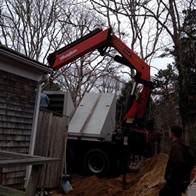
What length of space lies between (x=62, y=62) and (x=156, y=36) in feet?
55.0

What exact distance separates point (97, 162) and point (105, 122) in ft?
4.90

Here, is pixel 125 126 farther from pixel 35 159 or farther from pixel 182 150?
pixel 35 159

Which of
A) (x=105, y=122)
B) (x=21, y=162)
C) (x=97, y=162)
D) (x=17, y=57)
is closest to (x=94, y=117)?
(x=105, y=122)

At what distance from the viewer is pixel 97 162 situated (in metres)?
13.7

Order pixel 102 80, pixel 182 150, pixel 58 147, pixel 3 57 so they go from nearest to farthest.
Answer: pixel 182 150 < pixel 3 57 < pixel 58 147 < pixel 102 80

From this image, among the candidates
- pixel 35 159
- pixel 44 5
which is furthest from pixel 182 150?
pixel 44 5

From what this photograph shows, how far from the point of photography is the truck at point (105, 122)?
40.9ft

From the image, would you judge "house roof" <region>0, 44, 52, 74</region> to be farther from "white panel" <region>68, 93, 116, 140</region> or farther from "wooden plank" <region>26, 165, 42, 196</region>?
"white panel" <region>68, 93, 116, 140</region>

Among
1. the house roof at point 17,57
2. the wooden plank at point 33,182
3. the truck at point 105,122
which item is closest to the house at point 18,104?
the house roof at point 17,57

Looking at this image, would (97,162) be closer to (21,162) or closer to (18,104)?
(18,104)

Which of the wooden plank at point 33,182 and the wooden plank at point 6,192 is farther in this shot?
the wooden plank at point 33,182

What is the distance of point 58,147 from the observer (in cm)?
1111

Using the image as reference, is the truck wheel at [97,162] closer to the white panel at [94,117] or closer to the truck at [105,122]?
the truck at [105,122]

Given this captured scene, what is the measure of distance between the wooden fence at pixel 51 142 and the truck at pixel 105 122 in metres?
1.99
